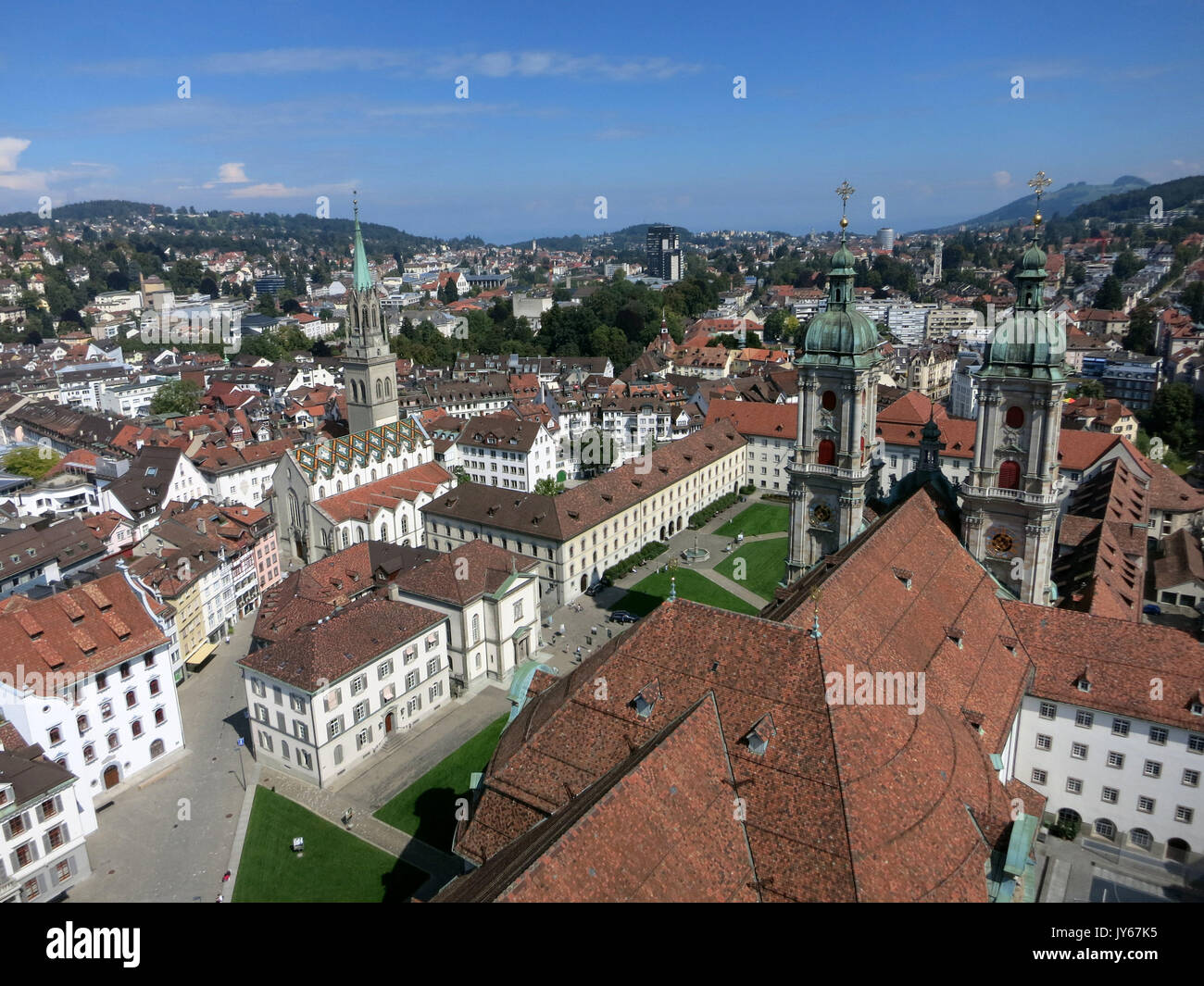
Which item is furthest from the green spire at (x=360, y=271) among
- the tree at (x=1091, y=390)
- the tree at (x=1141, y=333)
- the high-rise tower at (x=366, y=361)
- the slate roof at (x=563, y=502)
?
the tree at (x=1141, y=333)

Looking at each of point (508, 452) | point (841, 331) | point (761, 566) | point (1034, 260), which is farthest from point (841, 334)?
point (508, 452)

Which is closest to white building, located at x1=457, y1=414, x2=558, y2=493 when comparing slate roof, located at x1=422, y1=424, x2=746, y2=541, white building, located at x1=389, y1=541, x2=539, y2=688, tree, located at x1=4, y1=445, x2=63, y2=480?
slate roof, located at x1=422, y1=424, x2=746, y2=541

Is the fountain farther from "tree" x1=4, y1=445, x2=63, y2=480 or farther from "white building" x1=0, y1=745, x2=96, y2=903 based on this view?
"tree" x1=4, y1=445, x2=63, y2=480

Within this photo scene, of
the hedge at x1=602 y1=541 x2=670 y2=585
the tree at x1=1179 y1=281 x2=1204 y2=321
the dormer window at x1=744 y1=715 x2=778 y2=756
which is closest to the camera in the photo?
the dormer window at x1=744 y1=715 x2=778 y2=756

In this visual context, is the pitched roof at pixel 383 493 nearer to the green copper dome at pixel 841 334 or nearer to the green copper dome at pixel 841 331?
the green copper dome at pixel 841 331

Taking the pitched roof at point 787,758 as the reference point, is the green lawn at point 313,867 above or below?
below
